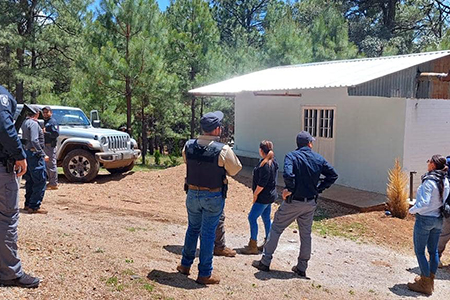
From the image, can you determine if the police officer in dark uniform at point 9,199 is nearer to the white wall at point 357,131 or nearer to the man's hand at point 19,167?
the man's hand at point 19,167

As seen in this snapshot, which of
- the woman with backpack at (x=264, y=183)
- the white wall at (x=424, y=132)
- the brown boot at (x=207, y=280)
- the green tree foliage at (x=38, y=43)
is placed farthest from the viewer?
the green tree foliage at (x=38, y=43)

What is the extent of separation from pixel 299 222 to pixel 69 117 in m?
7.58

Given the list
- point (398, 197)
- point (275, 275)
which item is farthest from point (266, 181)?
point (398, 197)

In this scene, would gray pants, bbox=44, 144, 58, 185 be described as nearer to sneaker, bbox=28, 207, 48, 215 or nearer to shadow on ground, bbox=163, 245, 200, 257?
sneaker, bbox=28, 207, 48, 215

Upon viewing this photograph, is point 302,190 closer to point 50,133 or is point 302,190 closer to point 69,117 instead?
point 50,133

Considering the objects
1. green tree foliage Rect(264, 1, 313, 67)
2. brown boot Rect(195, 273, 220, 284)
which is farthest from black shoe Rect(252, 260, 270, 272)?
green tree foliage Rect(264, 1, 313, 67)

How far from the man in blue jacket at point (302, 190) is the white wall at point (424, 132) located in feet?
18.0

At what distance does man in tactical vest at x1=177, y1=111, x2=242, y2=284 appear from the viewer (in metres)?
4.09

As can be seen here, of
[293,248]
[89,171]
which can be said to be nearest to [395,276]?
[293,248]

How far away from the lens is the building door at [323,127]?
430 inches

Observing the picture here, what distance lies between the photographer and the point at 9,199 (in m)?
3.45

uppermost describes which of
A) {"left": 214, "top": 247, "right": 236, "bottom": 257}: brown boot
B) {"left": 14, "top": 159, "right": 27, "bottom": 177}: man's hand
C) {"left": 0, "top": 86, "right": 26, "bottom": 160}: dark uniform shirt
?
{"left": 0, "top": 86, "right": 26, "bottom": 160}: dark uniform shirt

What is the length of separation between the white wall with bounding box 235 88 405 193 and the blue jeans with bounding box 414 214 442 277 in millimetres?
4911

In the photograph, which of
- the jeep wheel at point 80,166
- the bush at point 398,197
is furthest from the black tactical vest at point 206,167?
the jeep wheel at point 80,166
